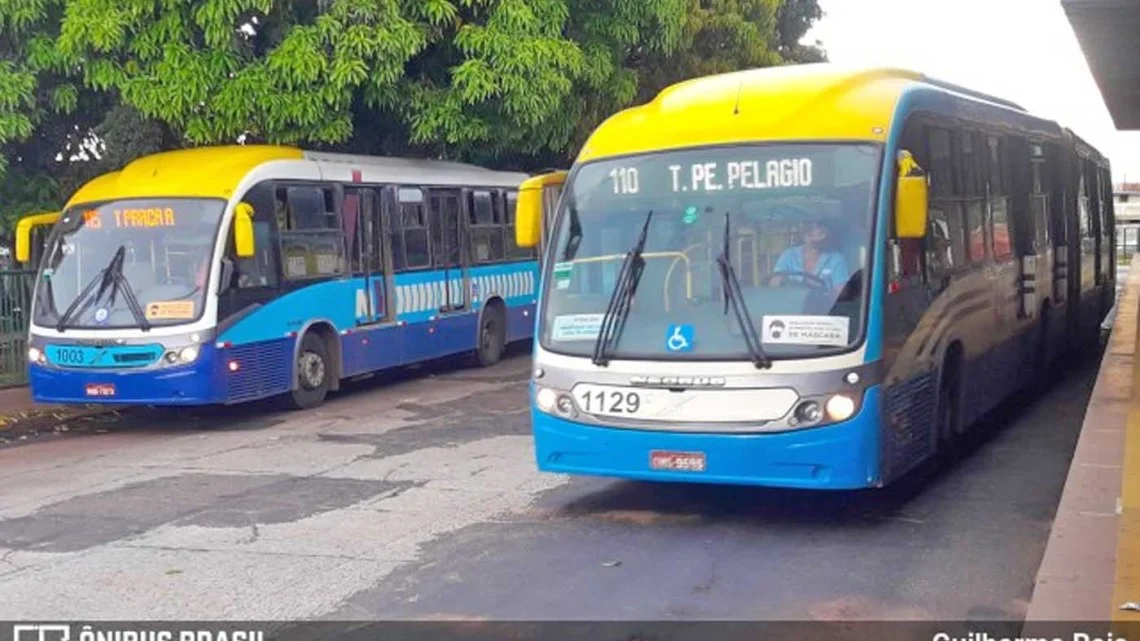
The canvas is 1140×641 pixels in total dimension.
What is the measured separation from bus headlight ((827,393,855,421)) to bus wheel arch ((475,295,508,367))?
1143 cm

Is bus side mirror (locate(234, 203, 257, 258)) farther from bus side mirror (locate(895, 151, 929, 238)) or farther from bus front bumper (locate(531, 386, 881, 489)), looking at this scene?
bus side mirror (locate(895, 151, 929, 238))

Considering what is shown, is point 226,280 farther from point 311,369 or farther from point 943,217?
point 943,217

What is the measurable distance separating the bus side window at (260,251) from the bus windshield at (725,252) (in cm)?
596

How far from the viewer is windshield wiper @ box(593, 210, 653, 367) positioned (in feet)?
28.1

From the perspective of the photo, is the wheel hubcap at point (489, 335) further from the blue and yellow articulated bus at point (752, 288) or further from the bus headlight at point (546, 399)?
the bus headlight at point (546, 399)

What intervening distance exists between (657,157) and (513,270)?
1165 centimetres

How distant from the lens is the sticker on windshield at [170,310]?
13.5m

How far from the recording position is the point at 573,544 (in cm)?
817

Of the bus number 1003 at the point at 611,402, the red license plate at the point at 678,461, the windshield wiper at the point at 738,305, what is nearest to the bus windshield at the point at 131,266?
the bus number 1003 at the point at 611,402

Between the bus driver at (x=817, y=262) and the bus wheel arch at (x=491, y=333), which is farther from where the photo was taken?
the bus wheel arch at (x=491, y=333)

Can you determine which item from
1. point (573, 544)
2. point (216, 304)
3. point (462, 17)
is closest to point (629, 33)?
point (462, 17)

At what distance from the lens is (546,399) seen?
8.87m

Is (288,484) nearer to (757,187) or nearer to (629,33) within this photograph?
(757,187)

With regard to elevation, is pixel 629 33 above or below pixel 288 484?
above
